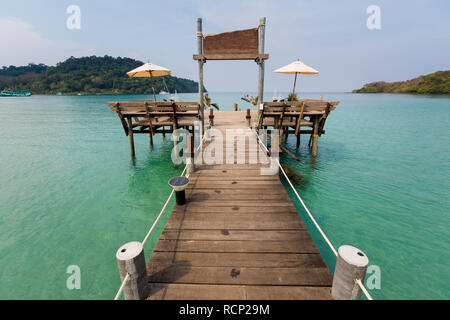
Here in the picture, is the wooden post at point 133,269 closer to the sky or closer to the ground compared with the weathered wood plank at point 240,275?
closer to the sky

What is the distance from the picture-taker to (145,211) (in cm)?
844

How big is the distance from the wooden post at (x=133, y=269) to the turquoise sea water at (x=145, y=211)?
3.02 meters

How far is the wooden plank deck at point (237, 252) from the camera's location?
10.3 ft

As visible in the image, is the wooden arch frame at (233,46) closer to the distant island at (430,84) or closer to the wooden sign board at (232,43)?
the wooden sign board at (232,43)

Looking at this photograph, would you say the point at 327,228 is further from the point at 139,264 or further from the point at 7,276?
the point at 7,276

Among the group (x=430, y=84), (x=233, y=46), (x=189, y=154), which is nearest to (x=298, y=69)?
(x=233, y=46)

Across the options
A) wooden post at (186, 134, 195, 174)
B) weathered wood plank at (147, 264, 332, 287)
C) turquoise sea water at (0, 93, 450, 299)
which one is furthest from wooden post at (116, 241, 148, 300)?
wooden post at (186, 134, 195, 174)

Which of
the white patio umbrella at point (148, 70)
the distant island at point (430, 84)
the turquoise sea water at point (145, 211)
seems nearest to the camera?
the turquoise sea water at point (145, 211)

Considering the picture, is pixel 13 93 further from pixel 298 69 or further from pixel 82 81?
pixel 298 69

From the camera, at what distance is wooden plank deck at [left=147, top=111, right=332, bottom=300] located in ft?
10.3

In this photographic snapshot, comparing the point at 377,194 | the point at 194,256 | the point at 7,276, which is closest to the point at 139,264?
the point at 194,256

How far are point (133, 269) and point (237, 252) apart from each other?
1.92m

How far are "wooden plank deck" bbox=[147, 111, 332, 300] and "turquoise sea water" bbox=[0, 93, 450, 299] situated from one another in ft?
7.64

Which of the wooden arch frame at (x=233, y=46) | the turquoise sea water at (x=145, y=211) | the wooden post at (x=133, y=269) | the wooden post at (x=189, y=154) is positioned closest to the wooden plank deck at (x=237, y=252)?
the wooden post at (x=133, y=269)
